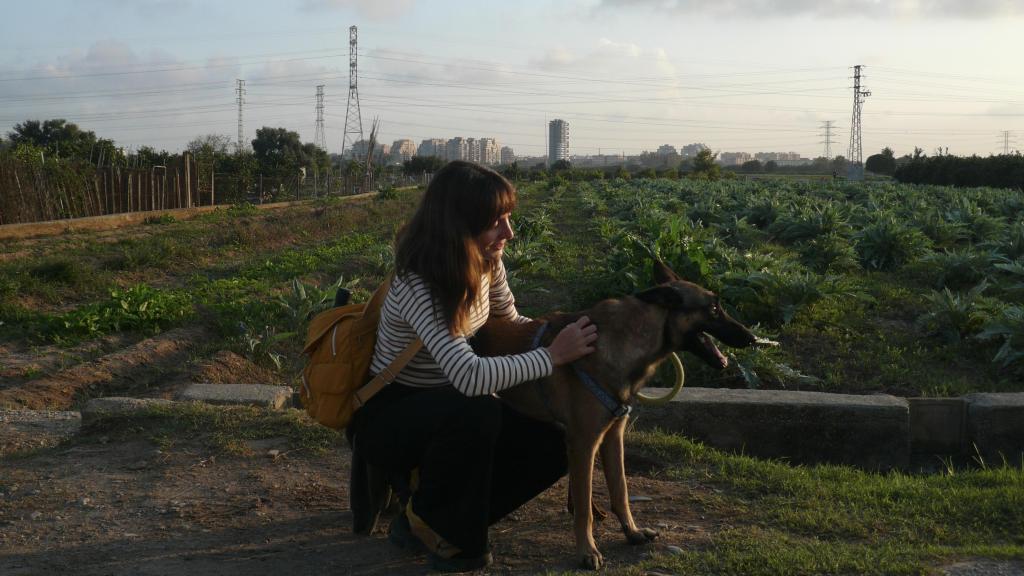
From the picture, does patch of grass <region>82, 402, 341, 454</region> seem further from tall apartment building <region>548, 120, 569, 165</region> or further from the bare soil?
tall apartment building <region>548, 120, 569, 165</region>

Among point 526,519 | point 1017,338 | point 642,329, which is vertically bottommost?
point 526,519

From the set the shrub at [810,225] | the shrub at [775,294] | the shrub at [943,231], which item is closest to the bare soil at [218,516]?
the shrub at [775,294]

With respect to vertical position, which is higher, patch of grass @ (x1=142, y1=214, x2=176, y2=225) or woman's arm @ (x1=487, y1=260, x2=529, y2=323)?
patch of grass @ (x1=142, y1=214, x2=176, y2=225)

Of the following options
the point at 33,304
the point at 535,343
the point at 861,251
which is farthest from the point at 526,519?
the point at 861,251

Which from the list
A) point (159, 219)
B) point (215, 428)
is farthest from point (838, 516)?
point (159, 219)

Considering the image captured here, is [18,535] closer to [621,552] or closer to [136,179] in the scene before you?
[621,552]

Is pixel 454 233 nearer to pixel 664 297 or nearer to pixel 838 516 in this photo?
pixel 664 297

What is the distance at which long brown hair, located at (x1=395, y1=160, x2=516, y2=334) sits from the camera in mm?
3314

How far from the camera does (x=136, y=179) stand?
75.2 feet

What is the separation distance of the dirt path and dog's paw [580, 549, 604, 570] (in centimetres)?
→ 8

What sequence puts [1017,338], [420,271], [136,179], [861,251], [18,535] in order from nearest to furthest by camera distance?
[420,271]
[18,535]
[1017,338]
[861,251]
[136,179]

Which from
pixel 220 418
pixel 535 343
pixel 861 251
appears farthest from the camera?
pixel 861 251

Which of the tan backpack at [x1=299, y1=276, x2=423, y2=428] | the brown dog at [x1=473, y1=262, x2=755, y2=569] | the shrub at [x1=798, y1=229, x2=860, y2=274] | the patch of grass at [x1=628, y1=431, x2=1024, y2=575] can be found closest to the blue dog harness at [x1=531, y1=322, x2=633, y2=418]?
the brown dog at [x1=473, y1=262, x2=755, y2=569]

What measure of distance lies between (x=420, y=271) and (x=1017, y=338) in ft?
18.3
